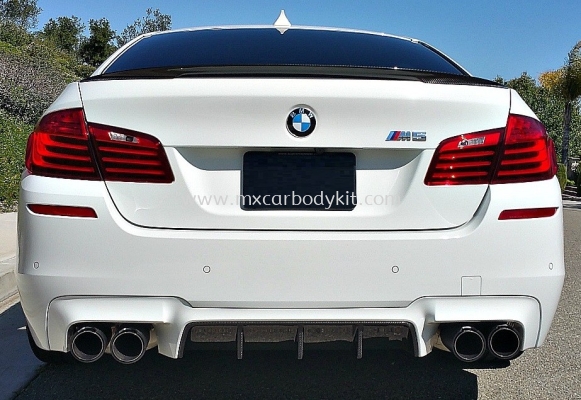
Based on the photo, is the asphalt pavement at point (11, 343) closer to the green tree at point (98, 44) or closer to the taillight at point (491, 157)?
the taillight at point (491, 157)

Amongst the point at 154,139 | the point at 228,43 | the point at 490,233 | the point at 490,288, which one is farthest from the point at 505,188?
the point at 228,43

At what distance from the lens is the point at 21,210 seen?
7.86 feet

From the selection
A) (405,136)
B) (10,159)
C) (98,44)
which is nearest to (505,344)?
(405,136)

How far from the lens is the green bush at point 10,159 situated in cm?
980

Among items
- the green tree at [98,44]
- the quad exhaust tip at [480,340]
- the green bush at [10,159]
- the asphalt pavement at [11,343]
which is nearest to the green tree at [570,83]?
the green bush at [10,159]

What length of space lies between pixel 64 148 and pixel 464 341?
5.20 feet

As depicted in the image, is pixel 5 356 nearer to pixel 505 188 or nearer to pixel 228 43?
pixel 228 43

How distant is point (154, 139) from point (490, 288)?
1.27 metres

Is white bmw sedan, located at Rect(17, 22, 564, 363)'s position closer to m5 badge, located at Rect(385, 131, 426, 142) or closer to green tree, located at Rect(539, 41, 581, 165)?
m5 badge, located at Rect(385, 131, 426, 142)

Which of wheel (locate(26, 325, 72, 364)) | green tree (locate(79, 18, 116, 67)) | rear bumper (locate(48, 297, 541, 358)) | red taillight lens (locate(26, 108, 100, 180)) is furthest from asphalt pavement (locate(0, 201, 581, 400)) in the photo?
green tree (locate(79, 18, 116, 67))

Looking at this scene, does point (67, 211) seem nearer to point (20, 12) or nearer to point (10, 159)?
point (10, 159)

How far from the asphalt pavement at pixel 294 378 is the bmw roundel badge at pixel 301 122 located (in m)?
1.11

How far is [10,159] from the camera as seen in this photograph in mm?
11086

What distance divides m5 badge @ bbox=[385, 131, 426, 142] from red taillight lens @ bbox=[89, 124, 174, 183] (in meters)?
0.77
